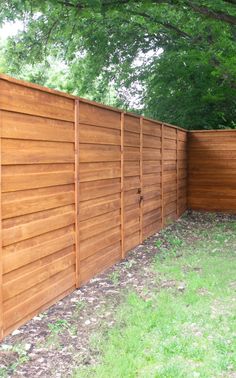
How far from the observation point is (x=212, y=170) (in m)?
9.46

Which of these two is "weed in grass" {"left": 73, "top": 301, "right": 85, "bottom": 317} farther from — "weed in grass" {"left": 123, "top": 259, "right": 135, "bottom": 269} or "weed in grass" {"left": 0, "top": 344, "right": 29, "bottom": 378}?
"weed in grass" {"left": 123, "top": 259, "right": 135, "bottom": 269}

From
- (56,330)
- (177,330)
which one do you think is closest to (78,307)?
(56,330)

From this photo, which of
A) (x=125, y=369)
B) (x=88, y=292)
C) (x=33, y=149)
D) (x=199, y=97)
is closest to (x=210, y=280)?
(x=88, y=292)

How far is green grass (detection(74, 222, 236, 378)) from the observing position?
2527mm

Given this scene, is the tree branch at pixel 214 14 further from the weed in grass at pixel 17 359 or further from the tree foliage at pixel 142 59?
the weed in grass at pixel 17 359

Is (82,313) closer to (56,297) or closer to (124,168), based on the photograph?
(56,297)

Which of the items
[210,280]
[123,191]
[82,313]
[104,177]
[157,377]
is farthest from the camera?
[123,191]

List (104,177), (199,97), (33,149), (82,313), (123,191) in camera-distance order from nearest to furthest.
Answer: (33,149) < (82,313) < (104,177) < (123,191) < (199,97)

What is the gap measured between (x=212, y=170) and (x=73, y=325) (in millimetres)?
6860

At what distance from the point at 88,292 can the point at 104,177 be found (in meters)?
1.32

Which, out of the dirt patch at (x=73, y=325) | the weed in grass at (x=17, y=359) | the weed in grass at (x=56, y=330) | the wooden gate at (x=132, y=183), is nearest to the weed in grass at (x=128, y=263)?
the dirt patch at (x=73, y=325)

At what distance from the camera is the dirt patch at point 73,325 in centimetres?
263

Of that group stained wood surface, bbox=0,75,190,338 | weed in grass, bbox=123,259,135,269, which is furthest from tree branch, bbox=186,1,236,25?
weed in grass, bbox=123,259,135,269

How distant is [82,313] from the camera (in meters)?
3.49
